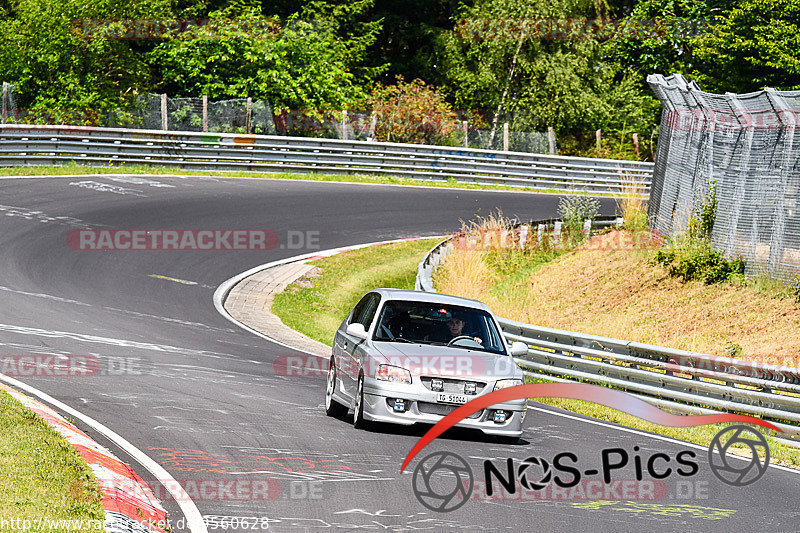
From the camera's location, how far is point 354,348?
38.0ft

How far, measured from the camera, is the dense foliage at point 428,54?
3922 centimetres

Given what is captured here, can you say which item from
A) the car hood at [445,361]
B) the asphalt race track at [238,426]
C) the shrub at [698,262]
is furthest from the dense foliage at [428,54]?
the car hood at [445,361]

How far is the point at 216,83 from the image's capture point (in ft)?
137

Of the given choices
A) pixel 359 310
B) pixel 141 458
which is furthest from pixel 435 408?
pixel 141 458

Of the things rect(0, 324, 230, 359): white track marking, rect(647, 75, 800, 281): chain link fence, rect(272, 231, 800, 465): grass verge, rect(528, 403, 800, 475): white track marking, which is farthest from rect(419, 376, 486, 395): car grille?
rect(647, 75, 800, 281): chain link fence

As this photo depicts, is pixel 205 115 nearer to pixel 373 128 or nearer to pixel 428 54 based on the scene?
pixel 373 128

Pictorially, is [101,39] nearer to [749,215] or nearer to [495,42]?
[495,42]

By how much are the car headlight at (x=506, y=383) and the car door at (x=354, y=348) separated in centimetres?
137

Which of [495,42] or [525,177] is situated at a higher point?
[495,42]

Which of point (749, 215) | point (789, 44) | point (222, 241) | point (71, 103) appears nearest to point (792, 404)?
point (749, 215)

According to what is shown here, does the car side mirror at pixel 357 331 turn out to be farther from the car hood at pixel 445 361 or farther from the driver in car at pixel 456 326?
the driver in car at pixel 456 326

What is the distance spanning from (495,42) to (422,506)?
42.3 meters

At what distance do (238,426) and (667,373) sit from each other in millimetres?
6250

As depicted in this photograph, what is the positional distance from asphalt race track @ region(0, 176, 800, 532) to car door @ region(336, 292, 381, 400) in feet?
1.59
